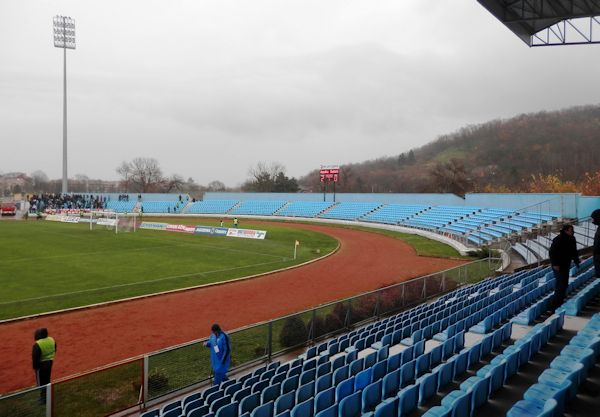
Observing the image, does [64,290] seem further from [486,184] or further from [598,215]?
[486,184]

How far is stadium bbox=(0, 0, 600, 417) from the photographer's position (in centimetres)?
695

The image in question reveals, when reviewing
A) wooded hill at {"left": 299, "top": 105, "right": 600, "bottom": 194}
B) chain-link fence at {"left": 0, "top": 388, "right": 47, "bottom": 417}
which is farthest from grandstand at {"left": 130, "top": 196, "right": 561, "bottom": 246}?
wooded hill at {"left": 299, "top": 105, "right": 600, "bottom": 194}

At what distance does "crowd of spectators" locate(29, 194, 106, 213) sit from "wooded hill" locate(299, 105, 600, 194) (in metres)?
62.4

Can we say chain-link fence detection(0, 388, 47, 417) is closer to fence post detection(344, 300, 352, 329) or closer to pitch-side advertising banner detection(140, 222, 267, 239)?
fence post detection(344, 300, 352, 329)

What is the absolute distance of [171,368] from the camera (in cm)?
926

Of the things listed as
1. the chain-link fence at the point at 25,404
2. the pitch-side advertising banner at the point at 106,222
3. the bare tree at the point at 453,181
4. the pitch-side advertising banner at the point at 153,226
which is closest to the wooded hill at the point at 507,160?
the bare tree at the point at 453,181

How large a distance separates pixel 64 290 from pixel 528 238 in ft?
88.6

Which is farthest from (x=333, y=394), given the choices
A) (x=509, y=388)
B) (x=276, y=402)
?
(x=509, y=388)

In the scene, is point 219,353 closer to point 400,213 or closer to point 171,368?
point 171,368

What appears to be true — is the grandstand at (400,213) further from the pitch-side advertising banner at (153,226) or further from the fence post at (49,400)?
the fence post at (49,400)

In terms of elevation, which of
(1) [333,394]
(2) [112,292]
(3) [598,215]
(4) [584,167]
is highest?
(4) [584,167]

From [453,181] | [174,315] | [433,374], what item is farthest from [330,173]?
[433,374]

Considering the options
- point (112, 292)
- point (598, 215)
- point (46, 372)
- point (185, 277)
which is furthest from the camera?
point (185, 277)

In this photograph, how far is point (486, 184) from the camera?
327 ft
